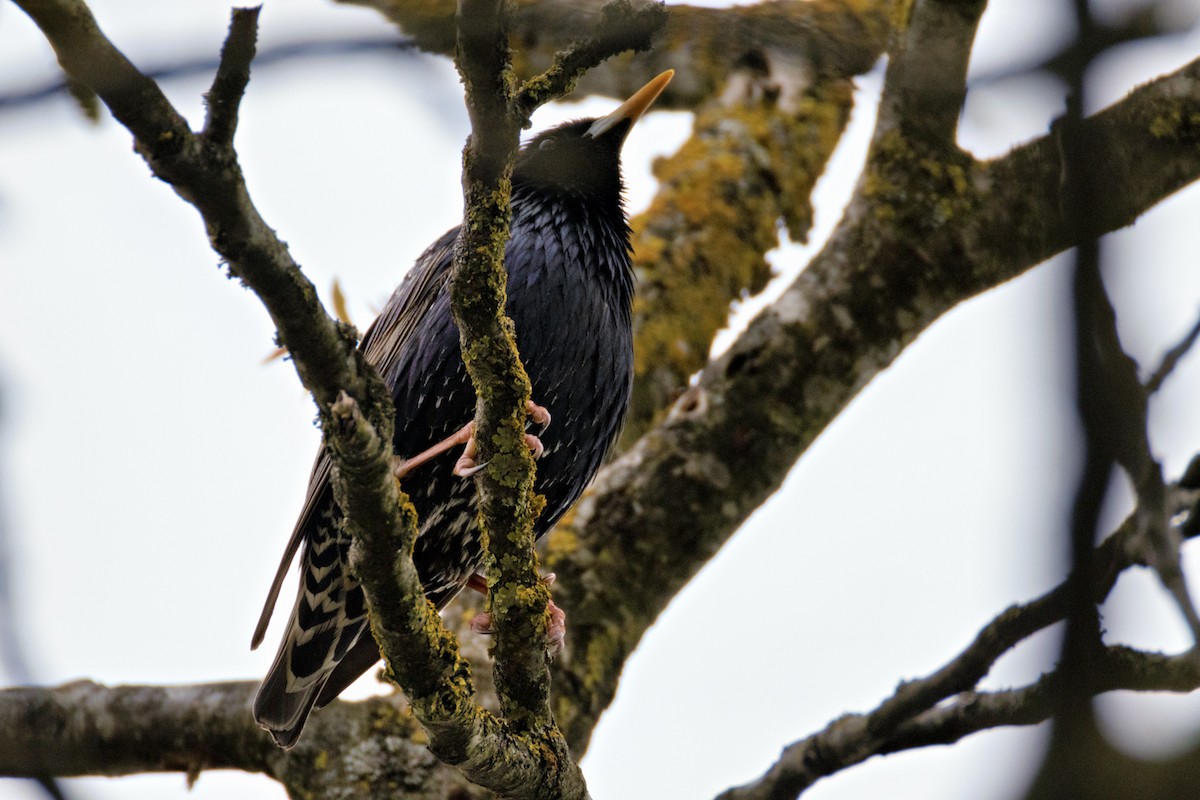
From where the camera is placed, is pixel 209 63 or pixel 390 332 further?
pixel 390 332

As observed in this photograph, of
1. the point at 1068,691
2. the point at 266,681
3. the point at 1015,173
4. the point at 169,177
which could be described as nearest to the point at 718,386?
the point at 1015,173

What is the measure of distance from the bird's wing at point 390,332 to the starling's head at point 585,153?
438 millimetres

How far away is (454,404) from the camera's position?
152 inches

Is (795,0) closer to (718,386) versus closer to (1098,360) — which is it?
(718,386)

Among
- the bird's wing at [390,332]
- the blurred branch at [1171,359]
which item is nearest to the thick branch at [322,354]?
the bird's wing at [390,332]

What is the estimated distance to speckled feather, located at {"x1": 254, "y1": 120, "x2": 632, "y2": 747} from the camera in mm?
3922

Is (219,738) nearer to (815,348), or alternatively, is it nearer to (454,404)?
(454,404)

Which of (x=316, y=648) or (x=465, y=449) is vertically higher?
(x=465, y=449)

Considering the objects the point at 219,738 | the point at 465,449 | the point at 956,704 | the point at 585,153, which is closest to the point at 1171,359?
the point at 956,704

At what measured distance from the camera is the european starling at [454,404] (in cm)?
392

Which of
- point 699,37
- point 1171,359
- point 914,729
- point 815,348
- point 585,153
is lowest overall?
point 914,729

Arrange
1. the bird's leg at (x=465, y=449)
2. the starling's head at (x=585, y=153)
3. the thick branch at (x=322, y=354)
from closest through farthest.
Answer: the thick branch at (x=322, y=354), the bird's leg at (x=465, y=449), the starling's head at (x=585, y=153)

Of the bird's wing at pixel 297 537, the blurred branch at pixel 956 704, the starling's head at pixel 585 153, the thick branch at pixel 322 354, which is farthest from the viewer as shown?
the starling's head at pixel 585 153

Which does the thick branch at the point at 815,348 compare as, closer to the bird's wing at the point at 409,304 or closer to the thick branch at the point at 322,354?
the bird's wing at the point at 409,304
